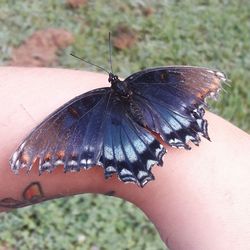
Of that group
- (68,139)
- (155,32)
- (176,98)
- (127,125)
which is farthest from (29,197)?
(155,32)

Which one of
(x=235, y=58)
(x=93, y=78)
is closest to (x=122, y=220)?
(x=93, y=78)

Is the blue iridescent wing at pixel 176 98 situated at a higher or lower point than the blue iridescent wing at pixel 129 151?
higher

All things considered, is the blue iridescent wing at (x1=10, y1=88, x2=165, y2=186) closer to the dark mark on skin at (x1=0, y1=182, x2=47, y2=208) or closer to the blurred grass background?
the dark mark on skin at (x1=0, y1=182, x2=47, y2=208)

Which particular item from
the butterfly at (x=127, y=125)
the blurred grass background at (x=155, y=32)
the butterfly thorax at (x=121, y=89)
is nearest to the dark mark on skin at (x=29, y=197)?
the butterfly at (x=127, y=125)

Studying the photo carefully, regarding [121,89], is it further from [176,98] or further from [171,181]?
[171,181]

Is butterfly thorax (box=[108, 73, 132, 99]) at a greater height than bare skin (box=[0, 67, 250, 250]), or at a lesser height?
greater

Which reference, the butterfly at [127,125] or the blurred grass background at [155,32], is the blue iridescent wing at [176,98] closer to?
the butterfly at [127,125]

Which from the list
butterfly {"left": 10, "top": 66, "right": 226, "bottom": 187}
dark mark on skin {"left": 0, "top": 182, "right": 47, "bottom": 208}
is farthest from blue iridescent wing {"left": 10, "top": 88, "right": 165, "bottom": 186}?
dark mark on skin {"left": 0, "top": 182, "right": 47, "bottom": 208}

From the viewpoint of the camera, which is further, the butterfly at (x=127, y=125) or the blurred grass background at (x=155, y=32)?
the blurred grass background at (x=155, y=32)
